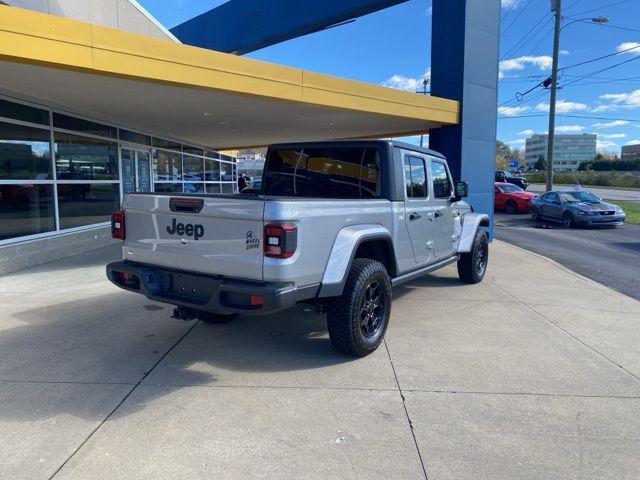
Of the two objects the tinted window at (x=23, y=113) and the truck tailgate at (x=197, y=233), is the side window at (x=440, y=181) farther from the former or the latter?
the tinted window at (x=23, y=113)

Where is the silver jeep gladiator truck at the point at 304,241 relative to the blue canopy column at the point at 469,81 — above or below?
below

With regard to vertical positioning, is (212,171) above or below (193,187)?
above

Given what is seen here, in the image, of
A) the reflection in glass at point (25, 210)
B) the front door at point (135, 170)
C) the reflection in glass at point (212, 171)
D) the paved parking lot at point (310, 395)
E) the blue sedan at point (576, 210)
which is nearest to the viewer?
the paved parking lot at point (310, 395)

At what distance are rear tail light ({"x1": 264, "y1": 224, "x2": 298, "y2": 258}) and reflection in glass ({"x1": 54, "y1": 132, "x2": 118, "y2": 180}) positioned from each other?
25.1 ft

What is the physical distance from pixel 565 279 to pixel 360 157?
521 centimetres

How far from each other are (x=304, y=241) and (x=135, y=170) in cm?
1102

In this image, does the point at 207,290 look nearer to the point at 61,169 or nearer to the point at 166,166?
the point at 61,169

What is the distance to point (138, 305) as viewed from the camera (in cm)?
621

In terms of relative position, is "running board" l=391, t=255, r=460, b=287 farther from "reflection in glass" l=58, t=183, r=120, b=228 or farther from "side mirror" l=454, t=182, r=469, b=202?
"reflection in glass" l=58, t=183, r=120, b=228

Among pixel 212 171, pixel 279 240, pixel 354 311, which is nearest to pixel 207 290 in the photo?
pixel 279 240

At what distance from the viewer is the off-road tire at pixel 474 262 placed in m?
7.56

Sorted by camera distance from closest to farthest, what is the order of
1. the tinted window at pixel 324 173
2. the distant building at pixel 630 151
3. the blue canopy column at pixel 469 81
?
the tinted window at pixel 324 173 → the blue canopy column at pixel 469 81 → the distant building at pixel 630 151

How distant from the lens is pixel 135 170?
1339 centimetres

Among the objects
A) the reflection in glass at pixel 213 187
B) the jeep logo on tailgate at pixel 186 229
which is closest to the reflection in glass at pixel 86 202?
the jeep logo on tailgate at pixel 186 229
